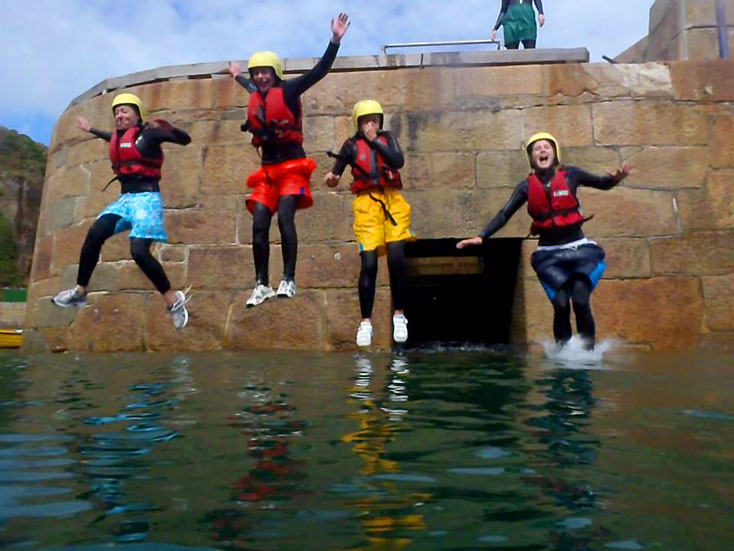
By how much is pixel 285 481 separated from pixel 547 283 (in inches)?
146

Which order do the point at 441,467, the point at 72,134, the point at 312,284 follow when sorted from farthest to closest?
the point at 72,134
the point at 312,284
the point at 441,467

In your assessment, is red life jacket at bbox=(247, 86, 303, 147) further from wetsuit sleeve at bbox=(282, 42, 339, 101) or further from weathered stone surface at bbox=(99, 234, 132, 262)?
weathered stone surface at bbox=(99, 234, 132, 262)

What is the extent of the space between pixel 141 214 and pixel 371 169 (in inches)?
66.2

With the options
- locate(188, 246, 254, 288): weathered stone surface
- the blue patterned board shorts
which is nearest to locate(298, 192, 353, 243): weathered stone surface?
locate(188, 246, 254, 288): weathered stone surface

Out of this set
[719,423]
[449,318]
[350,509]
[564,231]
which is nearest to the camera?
[350,509]

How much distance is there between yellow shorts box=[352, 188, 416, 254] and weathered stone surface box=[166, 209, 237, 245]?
182cm

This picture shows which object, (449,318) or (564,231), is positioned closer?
(564,231)

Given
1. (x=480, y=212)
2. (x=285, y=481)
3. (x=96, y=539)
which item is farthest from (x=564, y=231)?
(x=96, y=539)

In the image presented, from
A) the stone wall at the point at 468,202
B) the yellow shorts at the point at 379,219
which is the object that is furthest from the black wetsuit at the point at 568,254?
the stone wall at the point at 468,202

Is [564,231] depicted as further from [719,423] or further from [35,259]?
[35,259]

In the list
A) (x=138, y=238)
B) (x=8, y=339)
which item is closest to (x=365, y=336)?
(x=138, y=238)

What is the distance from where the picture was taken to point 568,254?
16.1 feet

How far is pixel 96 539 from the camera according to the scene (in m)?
1.25

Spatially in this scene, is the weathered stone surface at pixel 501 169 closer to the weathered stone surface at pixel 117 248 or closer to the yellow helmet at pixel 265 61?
the yellow helmet at pixel 265 61
